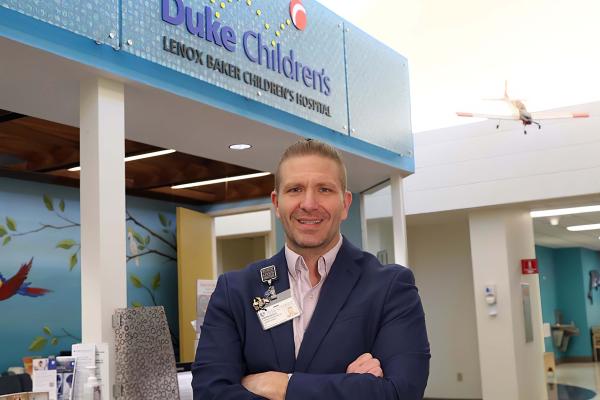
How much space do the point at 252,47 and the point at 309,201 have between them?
252cm

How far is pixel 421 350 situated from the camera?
200cm

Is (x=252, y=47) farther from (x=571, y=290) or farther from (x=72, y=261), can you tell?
(x=571, y=290)

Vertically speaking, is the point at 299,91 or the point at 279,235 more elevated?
the point at 299,91

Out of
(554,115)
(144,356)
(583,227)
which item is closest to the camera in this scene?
(144,356)

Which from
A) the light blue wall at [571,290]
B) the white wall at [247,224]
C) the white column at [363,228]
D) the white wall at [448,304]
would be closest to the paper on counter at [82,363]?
the white column at [363,228]

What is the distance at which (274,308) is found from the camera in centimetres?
203

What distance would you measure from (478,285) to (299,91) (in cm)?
697

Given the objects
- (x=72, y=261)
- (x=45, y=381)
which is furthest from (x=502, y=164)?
(x=45, y=381)

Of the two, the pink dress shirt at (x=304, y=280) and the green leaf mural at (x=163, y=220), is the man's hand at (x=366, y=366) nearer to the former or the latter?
the pink dress shirt at (x=304, y=280)

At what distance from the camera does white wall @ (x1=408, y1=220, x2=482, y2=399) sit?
1252 cm

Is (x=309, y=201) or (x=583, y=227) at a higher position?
(x=583, y=227)

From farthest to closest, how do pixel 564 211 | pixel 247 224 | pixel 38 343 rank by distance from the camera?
pixel 564 211 → pixel 247 224 → pixel 38 343

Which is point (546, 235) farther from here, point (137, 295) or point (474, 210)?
point (137, 295)

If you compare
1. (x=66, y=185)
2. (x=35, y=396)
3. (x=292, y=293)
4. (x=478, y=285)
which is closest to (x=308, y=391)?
(x=292, y=293)
